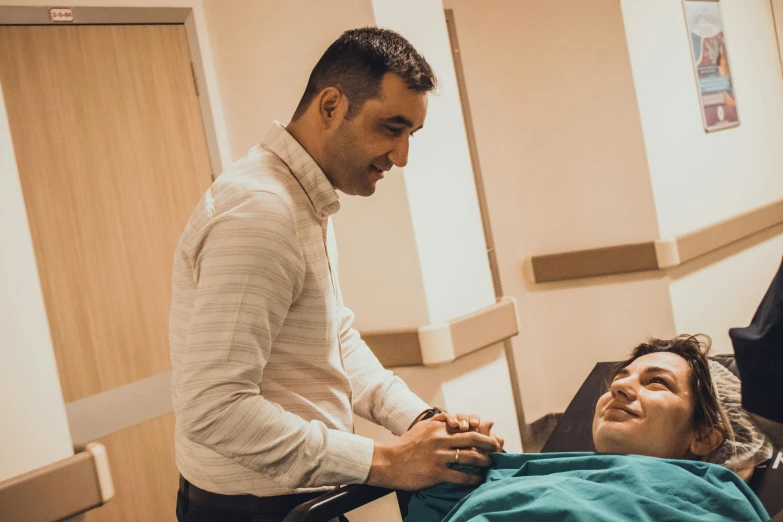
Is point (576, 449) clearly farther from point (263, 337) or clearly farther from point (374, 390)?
point (263, 337)

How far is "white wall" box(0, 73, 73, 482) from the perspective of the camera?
2.43 metres

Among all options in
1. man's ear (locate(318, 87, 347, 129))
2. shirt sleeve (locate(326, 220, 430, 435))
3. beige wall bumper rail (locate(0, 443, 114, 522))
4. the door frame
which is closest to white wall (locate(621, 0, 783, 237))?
the door frame

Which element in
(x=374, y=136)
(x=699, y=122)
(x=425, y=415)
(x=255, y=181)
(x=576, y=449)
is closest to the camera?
(x=255, y=181)

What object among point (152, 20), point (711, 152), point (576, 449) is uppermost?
point (152, 20)

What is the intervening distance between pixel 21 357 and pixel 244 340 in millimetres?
1293

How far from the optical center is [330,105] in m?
1.75

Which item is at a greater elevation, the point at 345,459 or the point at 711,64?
the point at 711,64

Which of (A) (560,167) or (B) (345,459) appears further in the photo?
(A) (560,167)

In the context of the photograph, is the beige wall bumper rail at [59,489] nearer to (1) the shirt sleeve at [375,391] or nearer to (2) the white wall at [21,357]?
(2) the white wall at [21,357]

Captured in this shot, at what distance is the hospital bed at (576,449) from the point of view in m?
1.73

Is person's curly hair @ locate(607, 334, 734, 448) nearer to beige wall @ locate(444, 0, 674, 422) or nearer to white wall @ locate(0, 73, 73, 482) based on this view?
white wall @ locate(0, 73, 73, 482)

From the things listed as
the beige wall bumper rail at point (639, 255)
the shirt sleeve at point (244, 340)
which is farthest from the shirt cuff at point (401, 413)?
the beige wall bumper rail at point (639, 255)

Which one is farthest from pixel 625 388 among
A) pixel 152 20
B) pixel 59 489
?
pixel 152 20

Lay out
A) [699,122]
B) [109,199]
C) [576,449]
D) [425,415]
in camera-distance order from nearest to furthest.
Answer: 1. [425,415]
2. [576,449]
3. [109,199]
4. [699,122]
